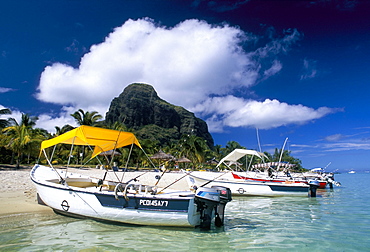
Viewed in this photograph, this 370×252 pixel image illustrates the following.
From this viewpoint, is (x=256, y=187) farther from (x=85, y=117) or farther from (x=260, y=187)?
(x=85, y=117)

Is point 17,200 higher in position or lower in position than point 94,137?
lower

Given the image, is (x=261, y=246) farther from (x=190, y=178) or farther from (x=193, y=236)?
(x=190, y=178)

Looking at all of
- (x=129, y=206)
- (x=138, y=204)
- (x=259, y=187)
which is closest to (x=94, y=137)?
(x=129, y=206)

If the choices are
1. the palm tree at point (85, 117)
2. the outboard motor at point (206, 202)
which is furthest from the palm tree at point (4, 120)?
the outboard motor at point (206, 202)

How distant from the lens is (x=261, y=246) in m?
6.20

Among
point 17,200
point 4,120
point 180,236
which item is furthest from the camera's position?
point 4,120

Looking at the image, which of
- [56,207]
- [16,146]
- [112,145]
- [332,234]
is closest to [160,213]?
[56,207]

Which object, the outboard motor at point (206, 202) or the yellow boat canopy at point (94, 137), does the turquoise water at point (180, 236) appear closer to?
the outboard motor at point (206, 202)

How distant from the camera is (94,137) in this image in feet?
29.7

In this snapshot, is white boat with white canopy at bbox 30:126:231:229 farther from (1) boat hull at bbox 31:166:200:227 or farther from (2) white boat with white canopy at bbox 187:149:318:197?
(2) white boat with white canopy at bbox 187:149:318:197

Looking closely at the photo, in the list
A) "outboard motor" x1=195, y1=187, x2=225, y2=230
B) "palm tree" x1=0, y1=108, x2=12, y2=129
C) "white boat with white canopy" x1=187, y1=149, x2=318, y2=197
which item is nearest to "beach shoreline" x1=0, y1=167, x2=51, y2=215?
"outboard motor" x1=195, y1=187, x2=225, y2=230

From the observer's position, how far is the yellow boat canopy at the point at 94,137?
8.38 meters

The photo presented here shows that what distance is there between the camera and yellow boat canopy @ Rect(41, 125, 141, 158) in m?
8.38

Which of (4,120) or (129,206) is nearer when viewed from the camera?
(129,206)
